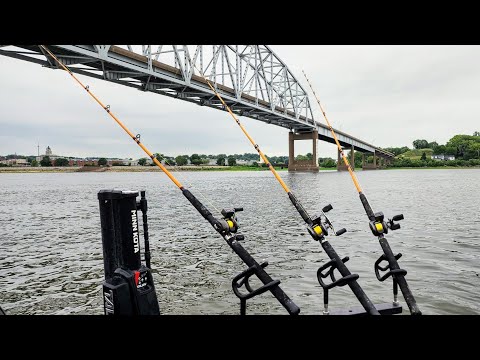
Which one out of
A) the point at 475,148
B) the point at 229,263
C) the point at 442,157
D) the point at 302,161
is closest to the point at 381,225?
the point at 229,263

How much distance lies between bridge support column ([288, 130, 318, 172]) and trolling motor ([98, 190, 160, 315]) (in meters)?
73.5

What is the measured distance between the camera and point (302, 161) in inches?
3420

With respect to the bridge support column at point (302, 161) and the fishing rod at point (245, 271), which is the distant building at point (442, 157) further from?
the fishing rod at point (245, 271)

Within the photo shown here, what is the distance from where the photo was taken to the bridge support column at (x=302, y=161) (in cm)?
7706

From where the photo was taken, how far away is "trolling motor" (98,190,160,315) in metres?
3.37

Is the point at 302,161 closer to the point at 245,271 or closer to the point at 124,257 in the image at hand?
the point at 124,257

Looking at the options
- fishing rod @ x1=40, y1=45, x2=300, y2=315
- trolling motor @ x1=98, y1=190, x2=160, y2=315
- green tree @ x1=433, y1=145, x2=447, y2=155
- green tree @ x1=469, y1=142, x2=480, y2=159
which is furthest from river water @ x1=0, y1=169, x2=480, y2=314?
green tree @ x1=433, y1=145, x2=447, y2=155

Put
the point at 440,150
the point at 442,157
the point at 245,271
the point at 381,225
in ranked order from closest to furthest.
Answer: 1. the point at 245,271
2. the point at 381,225
3. the point at 440,150
4. the point at 442,157

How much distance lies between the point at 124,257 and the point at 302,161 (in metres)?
84.7

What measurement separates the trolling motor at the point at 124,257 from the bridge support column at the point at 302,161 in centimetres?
7355

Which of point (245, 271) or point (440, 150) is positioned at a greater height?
point (440, 150)

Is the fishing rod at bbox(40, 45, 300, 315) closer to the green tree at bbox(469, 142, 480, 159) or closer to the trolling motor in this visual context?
the trolling motor
